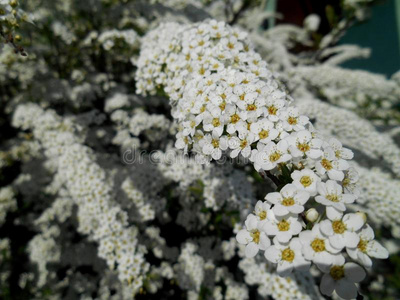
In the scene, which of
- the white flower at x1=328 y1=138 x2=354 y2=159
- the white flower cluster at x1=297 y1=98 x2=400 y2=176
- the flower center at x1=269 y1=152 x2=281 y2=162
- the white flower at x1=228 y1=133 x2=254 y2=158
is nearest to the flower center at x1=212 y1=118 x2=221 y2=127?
the white flower at x1=228 y1=133 x2=254 y2=158

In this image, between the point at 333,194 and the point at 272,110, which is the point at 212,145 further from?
the point at 333,194

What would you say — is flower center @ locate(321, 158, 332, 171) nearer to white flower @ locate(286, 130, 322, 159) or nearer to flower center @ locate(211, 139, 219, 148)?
white flower @ locate(286, 130, 322, 159)

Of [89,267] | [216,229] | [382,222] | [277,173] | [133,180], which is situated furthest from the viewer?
[89,267]

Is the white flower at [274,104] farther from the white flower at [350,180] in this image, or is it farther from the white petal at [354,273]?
the white petal at [354,273]

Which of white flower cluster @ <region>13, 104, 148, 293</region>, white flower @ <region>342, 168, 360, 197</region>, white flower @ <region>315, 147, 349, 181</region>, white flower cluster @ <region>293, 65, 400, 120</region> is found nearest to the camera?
white flower @ <region>315, 147, 349, 181</region>

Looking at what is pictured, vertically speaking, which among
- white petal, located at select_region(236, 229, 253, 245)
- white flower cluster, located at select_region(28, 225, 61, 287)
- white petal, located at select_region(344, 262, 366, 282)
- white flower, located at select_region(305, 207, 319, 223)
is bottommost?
white flower cluster, located at select_region(28, 225, 61, 287)

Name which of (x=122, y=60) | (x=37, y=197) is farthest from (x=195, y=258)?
(x=122, y=60)

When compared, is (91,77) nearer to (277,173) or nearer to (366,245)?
(277,173)
